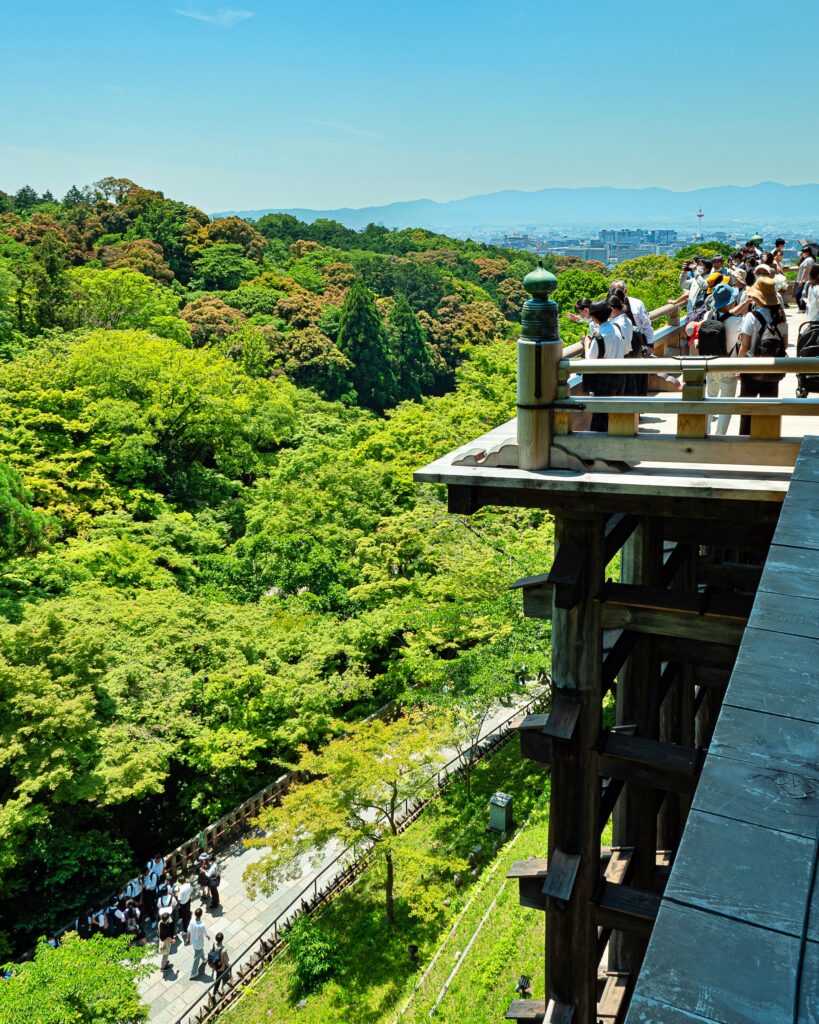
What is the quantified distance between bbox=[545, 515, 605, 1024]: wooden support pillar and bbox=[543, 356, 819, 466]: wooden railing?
51cm

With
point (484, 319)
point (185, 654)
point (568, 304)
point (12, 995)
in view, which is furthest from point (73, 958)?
point (484, 319)

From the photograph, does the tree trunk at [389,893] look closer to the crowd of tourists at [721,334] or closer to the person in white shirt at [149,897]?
the person in white shirt at [149,897]

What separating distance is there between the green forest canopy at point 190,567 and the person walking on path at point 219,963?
2.83 metres

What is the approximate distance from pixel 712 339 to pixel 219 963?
12.0 metres

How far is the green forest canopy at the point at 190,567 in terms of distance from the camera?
1500cm

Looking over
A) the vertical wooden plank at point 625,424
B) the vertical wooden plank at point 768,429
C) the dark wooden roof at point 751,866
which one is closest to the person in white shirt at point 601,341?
the vertical wooden plank at point 625,424

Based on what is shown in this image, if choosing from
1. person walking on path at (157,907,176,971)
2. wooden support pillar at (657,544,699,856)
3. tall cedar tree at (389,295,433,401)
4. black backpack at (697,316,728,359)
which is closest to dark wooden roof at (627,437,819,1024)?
wooden support pillar at (657,544,699,856)

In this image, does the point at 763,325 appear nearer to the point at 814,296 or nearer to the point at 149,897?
the point at 814,296

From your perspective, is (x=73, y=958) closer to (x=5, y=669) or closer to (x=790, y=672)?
(x=5, y=669)

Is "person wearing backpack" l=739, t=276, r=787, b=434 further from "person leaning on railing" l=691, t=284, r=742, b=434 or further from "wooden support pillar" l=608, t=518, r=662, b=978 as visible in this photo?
"wooden support pillar" l=608, t=518, r=662, b=978

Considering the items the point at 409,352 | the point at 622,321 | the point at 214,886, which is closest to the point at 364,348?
the point at 409,352

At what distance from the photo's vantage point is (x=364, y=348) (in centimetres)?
4759

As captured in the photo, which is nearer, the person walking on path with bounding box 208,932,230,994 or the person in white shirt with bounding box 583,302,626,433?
the person in white shirt with bounding box 583,302,626,433

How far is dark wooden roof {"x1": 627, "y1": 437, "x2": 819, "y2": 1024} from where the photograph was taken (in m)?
1.41
